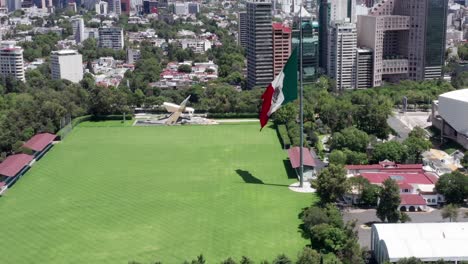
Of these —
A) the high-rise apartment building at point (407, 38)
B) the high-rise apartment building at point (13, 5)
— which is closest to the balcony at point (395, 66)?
the high-rise apartment building at point (407, 38)

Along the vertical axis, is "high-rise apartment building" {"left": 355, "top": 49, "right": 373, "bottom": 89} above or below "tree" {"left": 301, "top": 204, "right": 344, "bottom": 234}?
above

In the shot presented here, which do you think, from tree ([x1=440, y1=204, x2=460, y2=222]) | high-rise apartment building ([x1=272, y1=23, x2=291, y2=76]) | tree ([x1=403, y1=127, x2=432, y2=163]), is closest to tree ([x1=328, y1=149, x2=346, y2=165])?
tree ([x1=403, y1=127, x2=432, y2=163])

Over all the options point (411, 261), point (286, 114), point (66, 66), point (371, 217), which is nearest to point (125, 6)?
point (66, 66)

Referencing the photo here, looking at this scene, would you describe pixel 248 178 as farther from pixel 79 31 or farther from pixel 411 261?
pixel 79 31

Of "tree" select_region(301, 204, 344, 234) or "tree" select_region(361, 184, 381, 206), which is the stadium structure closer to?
"tree" select_region(361, 184, 381, 206)

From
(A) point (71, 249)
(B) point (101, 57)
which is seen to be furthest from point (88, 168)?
(B) point (101, 57)
